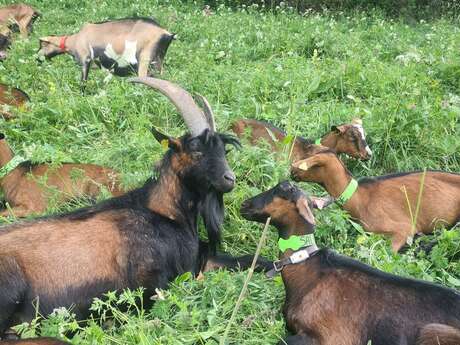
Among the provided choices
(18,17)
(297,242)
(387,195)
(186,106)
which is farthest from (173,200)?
(18,17)

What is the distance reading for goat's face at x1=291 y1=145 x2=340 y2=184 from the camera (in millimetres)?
5102

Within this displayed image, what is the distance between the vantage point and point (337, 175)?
17.0 ft

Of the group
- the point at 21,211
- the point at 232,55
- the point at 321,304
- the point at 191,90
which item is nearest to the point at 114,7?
the point at 232,55

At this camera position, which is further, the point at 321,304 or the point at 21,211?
the point at 21,211

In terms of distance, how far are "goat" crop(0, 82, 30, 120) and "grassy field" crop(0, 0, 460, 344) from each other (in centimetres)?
21

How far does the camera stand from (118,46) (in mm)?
9078

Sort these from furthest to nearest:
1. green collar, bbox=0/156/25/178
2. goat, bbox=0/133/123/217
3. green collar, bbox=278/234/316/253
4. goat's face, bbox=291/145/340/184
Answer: green collar, bbox=0/156/25/178 → goat, bbox=0/133/123/217 → goat's face, bbox=291/145/340/184 → green collar, bbox=278/234/316/253

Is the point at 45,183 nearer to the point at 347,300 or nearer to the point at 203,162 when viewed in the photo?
the point at 203,162

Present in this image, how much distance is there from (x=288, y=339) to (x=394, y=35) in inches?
342

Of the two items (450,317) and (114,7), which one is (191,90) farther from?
(114,7)

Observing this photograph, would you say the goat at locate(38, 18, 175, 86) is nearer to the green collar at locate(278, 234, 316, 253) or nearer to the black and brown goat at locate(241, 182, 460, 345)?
the green collar at locate(278, 234, 316, 253)

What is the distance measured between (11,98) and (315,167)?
10.9ft

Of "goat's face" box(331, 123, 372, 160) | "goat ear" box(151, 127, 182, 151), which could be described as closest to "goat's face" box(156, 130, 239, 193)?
"goat ear" box(151, 127, 182, 151)

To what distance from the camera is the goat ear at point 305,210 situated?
4.00m
